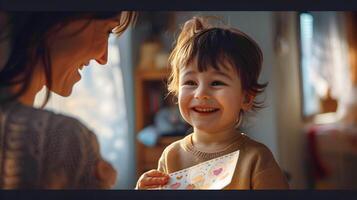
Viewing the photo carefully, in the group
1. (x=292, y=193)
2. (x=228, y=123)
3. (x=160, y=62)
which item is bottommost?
(x=292, y=193)

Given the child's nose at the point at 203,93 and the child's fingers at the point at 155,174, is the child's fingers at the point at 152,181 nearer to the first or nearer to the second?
the child's fingers at the point at 155,174

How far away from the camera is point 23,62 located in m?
1.06

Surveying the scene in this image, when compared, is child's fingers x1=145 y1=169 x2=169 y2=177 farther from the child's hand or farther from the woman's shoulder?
the woman's shoulder

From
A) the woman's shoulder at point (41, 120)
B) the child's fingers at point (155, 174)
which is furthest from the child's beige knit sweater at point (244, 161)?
the woman's shoulder at point (41, 120)

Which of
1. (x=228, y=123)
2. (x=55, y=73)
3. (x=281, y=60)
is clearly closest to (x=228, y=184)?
(x=228, y=123)

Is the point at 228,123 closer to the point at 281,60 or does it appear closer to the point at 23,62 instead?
the point at 281,60

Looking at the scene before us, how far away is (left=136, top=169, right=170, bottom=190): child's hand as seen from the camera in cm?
101

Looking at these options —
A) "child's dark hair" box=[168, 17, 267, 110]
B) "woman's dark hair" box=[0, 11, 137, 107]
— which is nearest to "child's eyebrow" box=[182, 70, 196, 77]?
"child's dark hair" box=[168, 17, 267, 110]

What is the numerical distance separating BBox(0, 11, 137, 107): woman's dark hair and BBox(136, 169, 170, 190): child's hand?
0.20 m

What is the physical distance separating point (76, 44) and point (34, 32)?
0.07m

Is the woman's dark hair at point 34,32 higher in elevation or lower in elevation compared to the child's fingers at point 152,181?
higher

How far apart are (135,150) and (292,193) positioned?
A: 265mm

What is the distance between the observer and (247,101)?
1.01 m

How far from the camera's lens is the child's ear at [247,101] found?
1.00m
